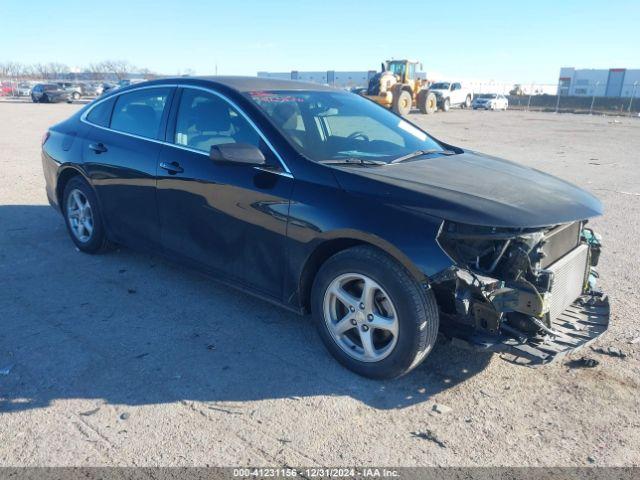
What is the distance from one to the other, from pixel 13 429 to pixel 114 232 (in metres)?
2.44

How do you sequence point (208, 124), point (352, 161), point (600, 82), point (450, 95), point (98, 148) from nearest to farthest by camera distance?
point (352, 161) < point (208, 124) < point (98, 148) < point (450, 95) < point (600, 82)

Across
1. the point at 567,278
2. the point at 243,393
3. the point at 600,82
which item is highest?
the point at 600,82

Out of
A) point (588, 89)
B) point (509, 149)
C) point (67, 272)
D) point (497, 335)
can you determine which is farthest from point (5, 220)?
point (588, 89)

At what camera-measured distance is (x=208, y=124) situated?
409 centimetres

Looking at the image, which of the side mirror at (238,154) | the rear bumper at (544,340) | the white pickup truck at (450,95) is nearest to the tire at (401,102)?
the white pickup truck at (450,95)

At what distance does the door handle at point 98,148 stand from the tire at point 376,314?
267cm

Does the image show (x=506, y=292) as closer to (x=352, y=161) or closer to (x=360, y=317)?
(x=360, y=317)

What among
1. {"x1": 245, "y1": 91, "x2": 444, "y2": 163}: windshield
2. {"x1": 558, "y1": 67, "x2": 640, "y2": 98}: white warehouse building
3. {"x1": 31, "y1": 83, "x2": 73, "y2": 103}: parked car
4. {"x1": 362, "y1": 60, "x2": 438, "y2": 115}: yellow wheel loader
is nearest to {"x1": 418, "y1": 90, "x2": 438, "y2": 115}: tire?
{"x1": 362, "y1": 60, "x2": 438, "y2": 115}: yellow wheel loader

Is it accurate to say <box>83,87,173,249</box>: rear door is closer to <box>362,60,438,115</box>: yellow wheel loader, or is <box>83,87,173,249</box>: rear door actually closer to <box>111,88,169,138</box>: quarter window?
<box>111,88,169,138</box>: quarter window

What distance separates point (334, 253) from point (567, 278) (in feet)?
4.91

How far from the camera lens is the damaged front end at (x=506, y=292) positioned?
2932 mm

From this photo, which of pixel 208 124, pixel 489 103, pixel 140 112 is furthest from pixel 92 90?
pixel 208 124

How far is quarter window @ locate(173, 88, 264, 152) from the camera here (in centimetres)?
387

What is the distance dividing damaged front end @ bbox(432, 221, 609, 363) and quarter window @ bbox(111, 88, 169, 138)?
2.74 meters
